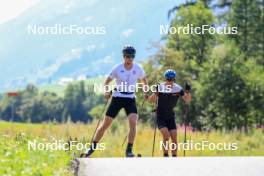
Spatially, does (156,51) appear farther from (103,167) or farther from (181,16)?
(103,167)

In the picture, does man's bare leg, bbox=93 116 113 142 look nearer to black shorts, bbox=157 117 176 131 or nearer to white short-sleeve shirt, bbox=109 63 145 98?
white short-sleeve shirt, bbox=109 63 145 98

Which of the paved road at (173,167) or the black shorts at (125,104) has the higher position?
the black shorts at (125,104)

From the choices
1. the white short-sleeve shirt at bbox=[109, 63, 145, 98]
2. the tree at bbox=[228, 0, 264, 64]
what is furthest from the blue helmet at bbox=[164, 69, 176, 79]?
the tree at bbox=[228, 0, 264, 64]

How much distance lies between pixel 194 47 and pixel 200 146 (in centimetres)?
3739

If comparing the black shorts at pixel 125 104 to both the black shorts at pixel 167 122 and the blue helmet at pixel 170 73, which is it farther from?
the black shorts at pixel 167 122

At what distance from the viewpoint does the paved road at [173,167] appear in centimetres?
1107

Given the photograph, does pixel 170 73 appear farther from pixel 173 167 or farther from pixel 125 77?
pixel 173 167

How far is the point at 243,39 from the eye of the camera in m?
57.1

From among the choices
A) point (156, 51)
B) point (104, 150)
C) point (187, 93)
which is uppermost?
point (156, 51)

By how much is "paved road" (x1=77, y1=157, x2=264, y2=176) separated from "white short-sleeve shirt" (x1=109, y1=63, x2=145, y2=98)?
2.09 metres

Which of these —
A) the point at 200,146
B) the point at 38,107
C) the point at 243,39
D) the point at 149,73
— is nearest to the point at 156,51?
the point at 149,73

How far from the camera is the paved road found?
36.3 ft

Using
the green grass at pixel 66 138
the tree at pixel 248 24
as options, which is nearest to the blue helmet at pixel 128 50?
the green grass at pixel 66 138

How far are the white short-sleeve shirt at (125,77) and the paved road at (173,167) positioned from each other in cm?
209
